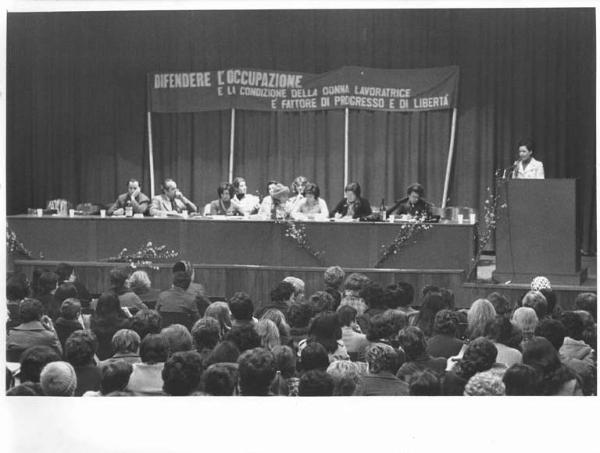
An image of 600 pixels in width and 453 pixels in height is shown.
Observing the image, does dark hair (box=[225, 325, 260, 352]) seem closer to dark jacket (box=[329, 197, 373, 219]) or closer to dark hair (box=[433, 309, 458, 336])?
dark hair (box=[433, 309, 458, 336])

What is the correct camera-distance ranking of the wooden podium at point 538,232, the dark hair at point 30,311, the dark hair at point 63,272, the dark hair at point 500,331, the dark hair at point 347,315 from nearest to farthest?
the dark hair at point 500,331
the dark hair at point 30,311
the dark hair at point 347,315
the dark hair at point 63,272
the wooden podium at point 538,232

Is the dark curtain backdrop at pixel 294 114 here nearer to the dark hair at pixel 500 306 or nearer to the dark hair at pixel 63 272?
the dark hair at pixel 63 272

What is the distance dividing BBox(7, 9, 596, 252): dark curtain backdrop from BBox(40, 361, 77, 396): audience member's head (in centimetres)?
665

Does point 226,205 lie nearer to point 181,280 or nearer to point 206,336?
point 181,280

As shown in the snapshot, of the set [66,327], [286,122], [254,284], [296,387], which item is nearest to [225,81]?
[286,122]

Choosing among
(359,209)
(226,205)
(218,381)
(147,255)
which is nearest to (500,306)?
(218,381)

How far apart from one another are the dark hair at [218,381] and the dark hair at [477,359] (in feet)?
3.42

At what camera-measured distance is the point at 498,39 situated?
10.6m

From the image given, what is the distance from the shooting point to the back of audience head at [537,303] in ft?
19.0

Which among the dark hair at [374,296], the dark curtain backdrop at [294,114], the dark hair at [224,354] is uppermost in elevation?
the dark curtain backdrop at [294,114]

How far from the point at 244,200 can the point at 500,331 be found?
4.59 m

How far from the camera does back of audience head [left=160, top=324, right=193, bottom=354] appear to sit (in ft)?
15.8

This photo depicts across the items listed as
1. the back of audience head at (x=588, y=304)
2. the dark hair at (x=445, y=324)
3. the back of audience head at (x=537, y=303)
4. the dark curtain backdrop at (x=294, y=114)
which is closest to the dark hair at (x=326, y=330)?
the dark hair at (x=445, y=324)

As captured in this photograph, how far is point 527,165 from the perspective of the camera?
28.9ft
